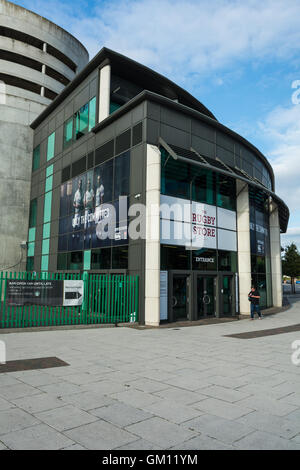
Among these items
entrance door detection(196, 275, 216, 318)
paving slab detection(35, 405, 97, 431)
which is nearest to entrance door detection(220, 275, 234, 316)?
entrance door detection(196, 275, 216, 318)

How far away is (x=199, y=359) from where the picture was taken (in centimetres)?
838

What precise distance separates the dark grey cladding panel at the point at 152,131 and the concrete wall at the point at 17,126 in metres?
18.1

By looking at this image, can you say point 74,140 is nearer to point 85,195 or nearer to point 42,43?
point 85,195

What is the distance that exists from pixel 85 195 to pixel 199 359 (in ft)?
50.1

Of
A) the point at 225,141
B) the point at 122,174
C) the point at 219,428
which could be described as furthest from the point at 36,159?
the point at 219,428

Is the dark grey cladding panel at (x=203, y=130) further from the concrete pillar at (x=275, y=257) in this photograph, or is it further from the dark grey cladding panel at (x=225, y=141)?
the concrete pillar at (x=275, y=257)

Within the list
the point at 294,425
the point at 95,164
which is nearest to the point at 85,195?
the point at 95,164

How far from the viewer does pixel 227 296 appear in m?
19.7

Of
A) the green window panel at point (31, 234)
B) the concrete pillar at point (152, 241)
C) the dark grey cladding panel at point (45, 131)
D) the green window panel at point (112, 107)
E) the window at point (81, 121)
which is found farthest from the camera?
the green window panel at point (31, 234)

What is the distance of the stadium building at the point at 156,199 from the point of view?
53.1 feet

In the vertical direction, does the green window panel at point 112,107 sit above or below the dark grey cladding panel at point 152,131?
above

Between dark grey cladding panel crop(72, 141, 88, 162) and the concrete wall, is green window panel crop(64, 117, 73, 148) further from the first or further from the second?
the concrete wall

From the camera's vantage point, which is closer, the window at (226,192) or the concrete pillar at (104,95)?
the concrete pillar at (104,95)

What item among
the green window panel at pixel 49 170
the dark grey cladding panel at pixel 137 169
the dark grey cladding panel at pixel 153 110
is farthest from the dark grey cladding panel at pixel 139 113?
the green window panel at pixel 49 170
